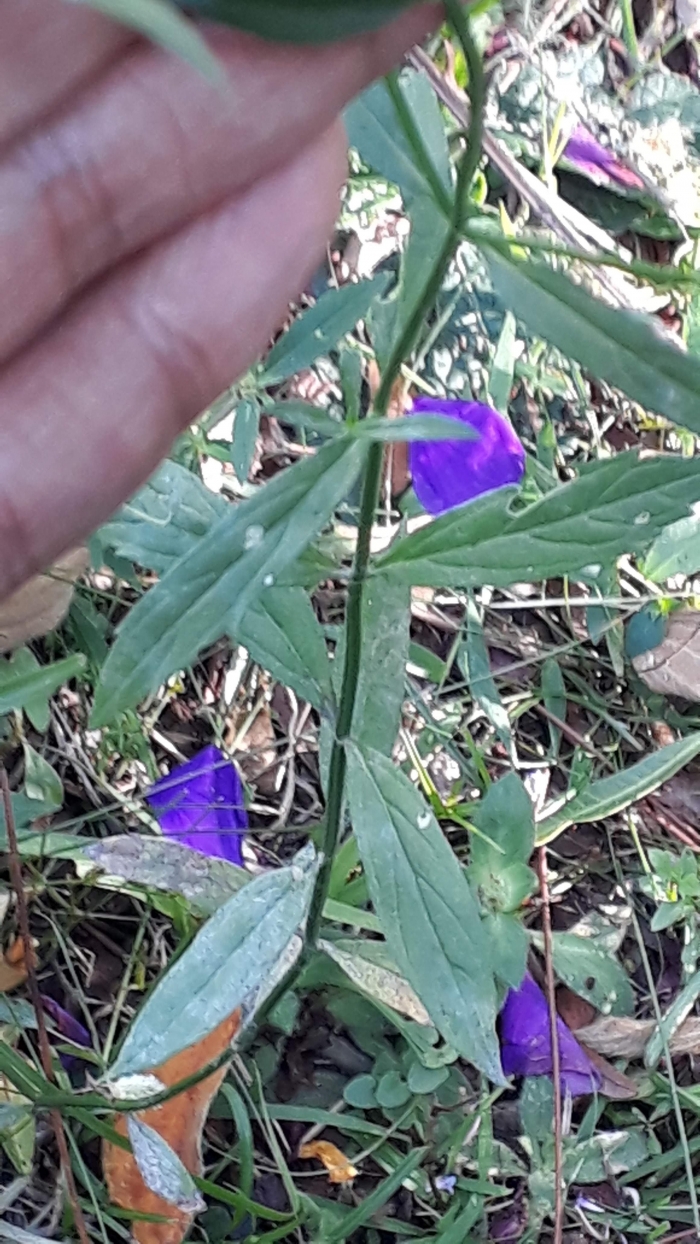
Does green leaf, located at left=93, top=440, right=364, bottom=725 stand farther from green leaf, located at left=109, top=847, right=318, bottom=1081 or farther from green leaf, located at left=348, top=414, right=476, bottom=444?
green leaf, located at left=109, top=847, right=318, bottom=1081

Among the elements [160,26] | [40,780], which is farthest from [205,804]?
[160,26]

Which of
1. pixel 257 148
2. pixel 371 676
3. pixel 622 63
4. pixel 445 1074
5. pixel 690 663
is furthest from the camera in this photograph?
pixel 622 63

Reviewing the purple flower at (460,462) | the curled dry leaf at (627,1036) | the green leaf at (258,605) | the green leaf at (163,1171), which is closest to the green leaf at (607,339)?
the green leaf at (258,605)

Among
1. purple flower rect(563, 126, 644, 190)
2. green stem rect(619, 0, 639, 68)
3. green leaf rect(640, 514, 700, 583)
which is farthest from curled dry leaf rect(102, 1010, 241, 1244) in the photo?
green stem rect(619, 0, 639, 68)

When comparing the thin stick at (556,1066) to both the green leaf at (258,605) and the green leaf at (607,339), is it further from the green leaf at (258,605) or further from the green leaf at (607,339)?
the green leaf at (607,339)

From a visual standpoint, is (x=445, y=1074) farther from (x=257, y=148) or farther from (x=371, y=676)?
(x=257, y=148)

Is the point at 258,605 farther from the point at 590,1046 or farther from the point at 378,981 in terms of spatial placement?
the point at 590,1046

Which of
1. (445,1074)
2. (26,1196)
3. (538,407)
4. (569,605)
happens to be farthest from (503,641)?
(26,1196)
